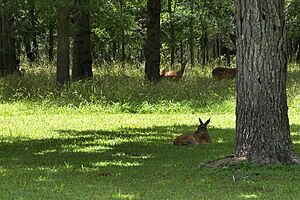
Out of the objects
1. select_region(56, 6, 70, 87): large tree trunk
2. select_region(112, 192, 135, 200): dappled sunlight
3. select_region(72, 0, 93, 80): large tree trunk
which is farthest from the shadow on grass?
select_region(72, 0, 93, 80): large tree trunk

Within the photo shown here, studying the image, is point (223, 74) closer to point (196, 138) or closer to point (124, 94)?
point (124, 94)

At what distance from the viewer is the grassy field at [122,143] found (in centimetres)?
754

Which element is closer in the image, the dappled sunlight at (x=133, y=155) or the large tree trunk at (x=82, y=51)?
the dappled sunlight at (x=133, y=155)

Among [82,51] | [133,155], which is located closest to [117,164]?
[133,155]

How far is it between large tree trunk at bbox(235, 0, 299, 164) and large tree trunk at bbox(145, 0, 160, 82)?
1349 cm

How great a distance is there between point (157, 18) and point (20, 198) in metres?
16.2

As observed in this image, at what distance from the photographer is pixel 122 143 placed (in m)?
12.1

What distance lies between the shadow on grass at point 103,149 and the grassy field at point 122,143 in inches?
0.6

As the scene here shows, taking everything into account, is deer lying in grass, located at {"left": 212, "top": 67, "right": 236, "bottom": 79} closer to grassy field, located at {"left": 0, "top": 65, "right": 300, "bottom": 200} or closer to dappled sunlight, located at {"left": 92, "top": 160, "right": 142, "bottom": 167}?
grassy field, located at {"left": 0, "top": 65, "right": 300, "bottom": 200}

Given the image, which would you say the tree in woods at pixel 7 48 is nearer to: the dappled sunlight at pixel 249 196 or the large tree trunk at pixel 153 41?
the large tree trunk at pixel 153 41

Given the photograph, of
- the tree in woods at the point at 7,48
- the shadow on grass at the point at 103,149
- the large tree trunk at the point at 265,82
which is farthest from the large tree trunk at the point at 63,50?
the large tree trunk at the point at 265,82

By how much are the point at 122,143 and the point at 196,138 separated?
1.33 meters

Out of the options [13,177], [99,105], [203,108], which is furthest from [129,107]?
[13,177]

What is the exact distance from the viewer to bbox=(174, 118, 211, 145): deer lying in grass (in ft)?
38.4
